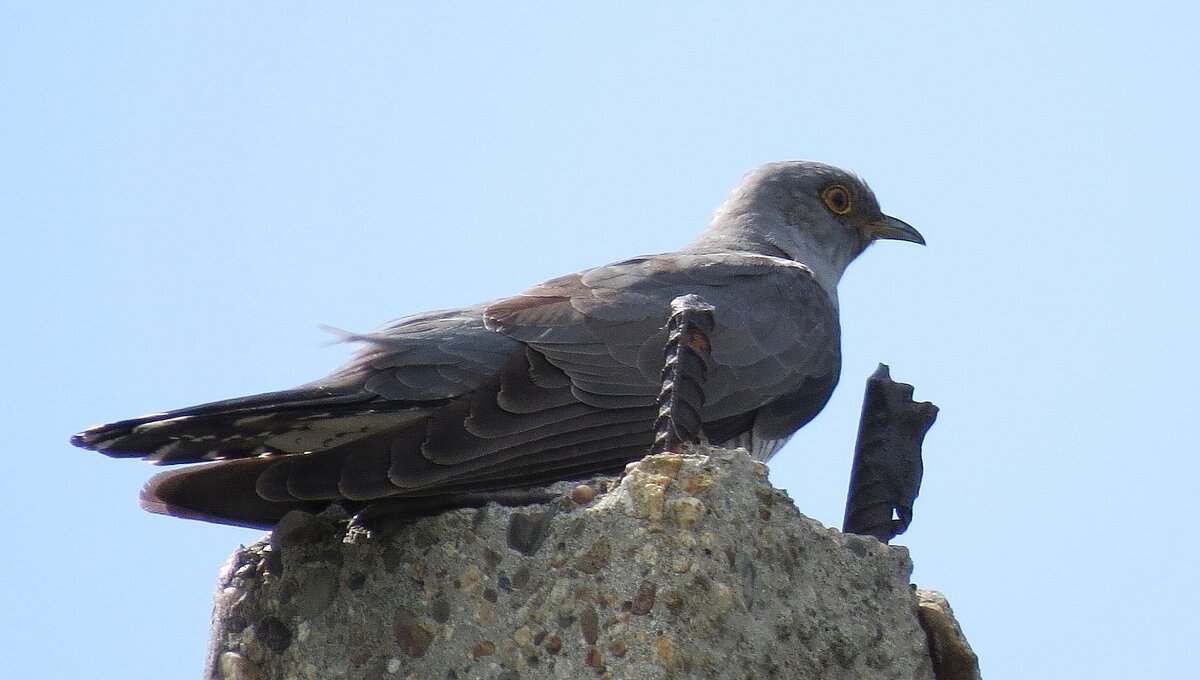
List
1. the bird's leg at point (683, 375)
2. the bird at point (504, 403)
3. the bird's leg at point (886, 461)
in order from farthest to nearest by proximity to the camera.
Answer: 1. the bird's leg at point (886, 461)
2. the bird at point (504, 403)
3. the bird's leg at point (683, 375)

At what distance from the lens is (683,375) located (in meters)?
3.36

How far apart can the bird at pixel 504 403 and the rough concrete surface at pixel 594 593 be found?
176 mm

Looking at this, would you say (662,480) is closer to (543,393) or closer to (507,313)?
(543,393)

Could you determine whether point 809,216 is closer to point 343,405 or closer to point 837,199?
point 837,199

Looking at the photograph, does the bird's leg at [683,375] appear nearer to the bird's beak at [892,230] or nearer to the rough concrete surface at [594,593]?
the rough concrete surface at [594,593]

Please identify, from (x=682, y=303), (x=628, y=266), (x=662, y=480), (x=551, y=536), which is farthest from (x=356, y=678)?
(x=628, y=266)

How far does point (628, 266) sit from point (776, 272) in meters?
0.64

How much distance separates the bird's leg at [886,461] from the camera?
13.0 ft

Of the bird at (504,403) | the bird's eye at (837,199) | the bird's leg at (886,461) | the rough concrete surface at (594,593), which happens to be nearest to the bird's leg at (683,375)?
the rough concrete surface at (594,593)

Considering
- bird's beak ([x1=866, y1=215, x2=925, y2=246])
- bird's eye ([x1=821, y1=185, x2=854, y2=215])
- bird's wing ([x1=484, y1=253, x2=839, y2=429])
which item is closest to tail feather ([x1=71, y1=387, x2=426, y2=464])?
bird's wing ([x1=484, y1=253, x2=839, y2=429])

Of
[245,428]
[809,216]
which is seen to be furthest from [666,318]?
[809,216]

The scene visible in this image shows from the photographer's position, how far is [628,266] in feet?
17.0

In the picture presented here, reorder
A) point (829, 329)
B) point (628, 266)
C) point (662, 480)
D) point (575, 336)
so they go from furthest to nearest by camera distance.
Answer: point (829, 329) < point (628, 266) < point (575, 336) < point (662, 480)

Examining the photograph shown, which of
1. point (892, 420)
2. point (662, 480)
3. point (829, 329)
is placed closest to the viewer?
point (662, 480)
